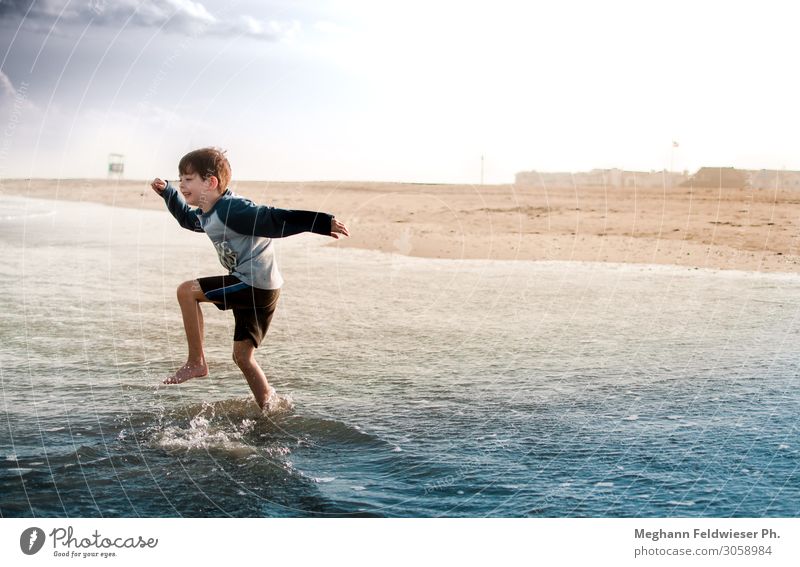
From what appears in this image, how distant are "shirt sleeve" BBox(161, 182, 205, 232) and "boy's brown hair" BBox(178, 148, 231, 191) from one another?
205mm

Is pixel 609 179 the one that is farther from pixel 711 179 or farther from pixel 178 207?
pixel 178 207

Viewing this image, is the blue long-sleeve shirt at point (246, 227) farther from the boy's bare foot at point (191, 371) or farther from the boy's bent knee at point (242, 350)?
the boy's bare foot at point (191, 371)

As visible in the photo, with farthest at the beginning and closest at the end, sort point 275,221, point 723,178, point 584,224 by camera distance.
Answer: point 723,178 < point 584,224 < point 275,221

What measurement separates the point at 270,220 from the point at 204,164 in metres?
0.42

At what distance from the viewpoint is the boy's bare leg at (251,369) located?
13.3 ft

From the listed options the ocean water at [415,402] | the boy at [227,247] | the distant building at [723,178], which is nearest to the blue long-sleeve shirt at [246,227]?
the boy at [227,247]

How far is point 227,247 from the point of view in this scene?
3.93 m

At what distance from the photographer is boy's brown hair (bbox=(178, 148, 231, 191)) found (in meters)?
3.86

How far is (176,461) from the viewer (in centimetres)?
374

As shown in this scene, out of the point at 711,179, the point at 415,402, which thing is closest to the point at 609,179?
the point at 711,179

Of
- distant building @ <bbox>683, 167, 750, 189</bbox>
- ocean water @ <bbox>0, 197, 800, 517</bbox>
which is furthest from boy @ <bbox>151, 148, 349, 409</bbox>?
distant building @ <bbox>683, 167, 750, 189</bbox>
